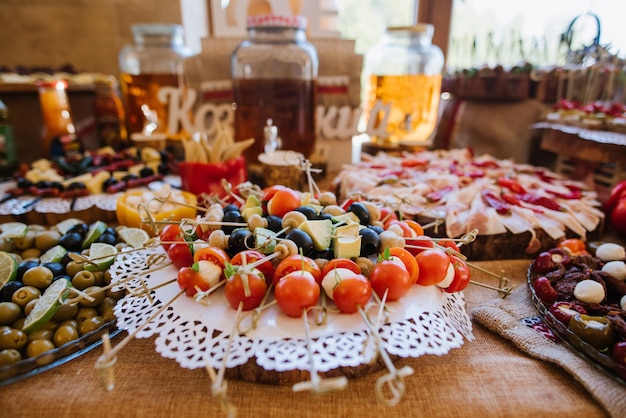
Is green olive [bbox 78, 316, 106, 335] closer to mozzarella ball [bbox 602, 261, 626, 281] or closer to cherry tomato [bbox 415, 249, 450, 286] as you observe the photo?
cherry tomato [bbox 415, 249, 450, 286]

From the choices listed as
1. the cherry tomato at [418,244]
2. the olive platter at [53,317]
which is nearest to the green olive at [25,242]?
the olive platter at [53,317]

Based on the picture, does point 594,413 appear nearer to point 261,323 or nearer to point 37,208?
point 261,323

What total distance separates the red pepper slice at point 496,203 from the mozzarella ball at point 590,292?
0.37 metres

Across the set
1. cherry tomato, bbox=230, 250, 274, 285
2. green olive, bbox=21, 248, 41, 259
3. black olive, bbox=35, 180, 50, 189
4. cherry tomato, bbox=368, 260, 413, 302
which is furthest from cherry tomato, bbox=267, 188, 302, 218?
black olive, bbox=35, 180, 50, 189

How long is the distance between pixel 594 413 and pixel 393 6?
2362 mm

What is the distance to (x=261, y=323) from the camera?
0.60 meters

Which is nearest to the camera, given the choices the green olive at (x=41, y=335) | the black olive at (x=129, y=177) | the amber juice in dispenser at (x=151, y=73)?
the green olive at (x=41, y=335)

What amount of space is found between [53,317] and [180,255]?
229 mm

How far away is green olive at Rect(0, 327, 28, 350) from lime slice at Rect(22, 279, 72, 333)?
0.04 ft

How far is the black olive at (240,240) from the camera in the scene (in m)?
0.73

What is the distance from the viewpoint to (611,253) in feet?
2.94

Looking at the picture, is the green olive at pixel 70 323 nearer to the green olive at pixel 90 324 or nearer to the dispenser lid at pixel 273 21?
the green olive at pixel 90 324

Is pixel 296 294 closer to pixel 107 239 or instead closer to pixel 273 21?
pixel 107 239

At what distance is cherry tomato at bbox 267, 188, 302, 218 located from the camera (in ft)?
2.68
